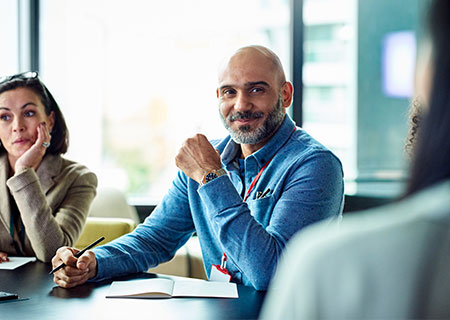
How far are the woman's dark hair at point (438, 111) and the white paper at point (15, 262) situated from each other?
1679mm

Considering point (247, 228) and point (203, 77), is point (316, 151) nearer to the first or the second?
point (247, 228)

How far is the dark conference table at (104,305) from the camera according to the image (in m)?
1.33

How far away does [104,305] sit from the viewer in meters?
1.41

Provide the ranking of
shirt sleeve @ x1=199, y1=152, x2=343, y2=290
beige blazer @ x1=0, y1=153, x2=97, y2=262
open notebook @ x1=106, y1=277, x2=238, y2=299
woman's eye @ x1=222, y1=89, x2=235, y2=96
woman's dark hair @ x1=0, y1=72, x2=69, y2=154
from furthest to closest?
woman's dark hair @ x1=0, y1=72, x2=69, y2=154
beige blazer @ x1=0, y1=153, x2=97, y2=262
woman's eye @ x1=222, y1=89, x2=235, y2=96
shirt sleeve @ x1=199, y1=152, x2=343, y2=290
open notebook @ x1=106, y1=277, x2=238, y2=299

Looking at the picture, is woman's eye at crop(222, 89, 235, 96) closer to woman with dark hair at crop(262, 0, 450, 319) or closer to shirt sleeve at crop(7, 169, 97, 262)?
shirt sleeve at crop(7, 169, 97, 262)

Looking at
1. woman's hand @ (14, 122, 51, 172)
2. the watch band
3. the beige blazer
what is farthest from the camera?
woman's hand @ (14, 122, 51, 172)

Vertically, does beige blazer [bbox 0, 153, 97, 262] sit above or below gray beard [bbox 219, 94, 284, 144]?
below

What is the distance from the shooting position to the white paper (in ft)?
6.30

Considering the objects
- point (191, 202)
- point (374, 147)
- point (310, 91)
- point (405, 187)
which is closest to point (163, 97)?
point (310, 91)

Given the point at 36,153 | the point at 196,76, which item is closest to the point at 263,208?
the point at 36,153

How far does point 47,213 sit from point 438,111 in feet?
6.23

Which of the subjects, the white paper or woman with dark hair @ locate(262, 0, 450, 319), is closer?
woman with dark hair @ locate(262, 0, 450, 319)

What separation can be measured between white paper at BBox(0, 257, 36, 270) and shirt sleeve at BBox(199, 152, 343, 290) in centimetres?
73

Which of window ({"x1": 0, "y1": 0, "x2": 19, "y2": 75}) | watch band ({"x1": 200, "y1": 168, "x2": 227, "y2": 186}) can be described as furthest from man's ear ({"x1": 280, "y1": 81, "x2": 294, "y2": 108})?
window ({"x1": 0, "y1": 0, "x2": 19, "y2": 75})
